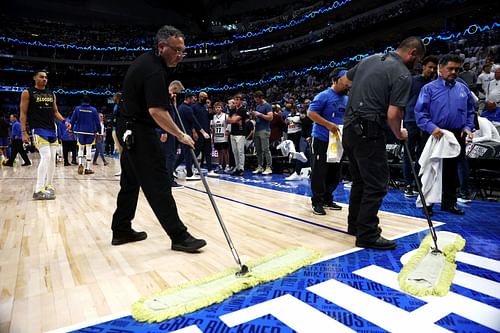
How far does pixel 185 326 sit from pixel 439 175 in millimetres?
3121

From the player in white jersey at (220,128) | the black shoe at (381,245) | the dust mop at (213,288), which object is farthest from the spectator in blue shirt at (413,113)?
the player in white jersey at (220,128)

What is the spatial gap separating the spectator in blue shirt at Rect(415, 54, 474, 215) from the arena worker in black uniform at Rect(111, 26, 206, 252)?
8.90ft

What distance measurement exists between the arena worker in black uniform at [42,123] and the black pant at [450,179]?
506 centimetres

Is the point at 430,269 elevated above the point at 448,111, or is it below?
below

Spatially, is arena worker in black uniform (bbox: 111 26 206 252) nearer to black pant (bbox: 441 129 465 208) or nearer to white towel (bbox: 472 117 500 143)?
black pant (bbox: 441 129 465 208)

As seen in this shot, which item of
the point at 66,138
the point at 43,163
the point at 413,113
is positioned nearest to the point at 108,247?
the point at 43,163

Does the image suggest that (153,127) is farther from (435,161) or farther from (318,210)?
(435,161)

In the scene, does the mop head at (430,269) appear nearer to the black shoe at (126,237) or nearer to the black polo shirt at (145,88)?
the black polo shirt at (145,88)

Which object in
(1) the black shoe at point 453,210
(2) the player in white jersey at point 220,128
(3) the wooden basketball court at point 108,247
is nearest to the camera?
(3) the wooden basketball court at point 108,247

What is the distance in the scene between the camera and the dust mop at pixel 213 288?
5.31ft

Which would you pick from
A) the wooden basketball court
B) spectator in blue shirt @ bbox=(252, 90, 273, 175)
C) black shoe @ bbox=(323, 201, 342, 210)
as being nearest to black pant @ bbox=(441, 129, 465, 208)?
the wooden basketball court

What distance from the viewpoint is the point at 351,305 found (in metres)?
1.69

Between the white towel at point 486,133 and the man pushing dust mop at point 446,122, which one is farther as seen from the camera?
the white towel at point 486,133

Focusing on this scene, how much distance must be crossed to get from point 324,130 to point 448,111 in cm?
130
